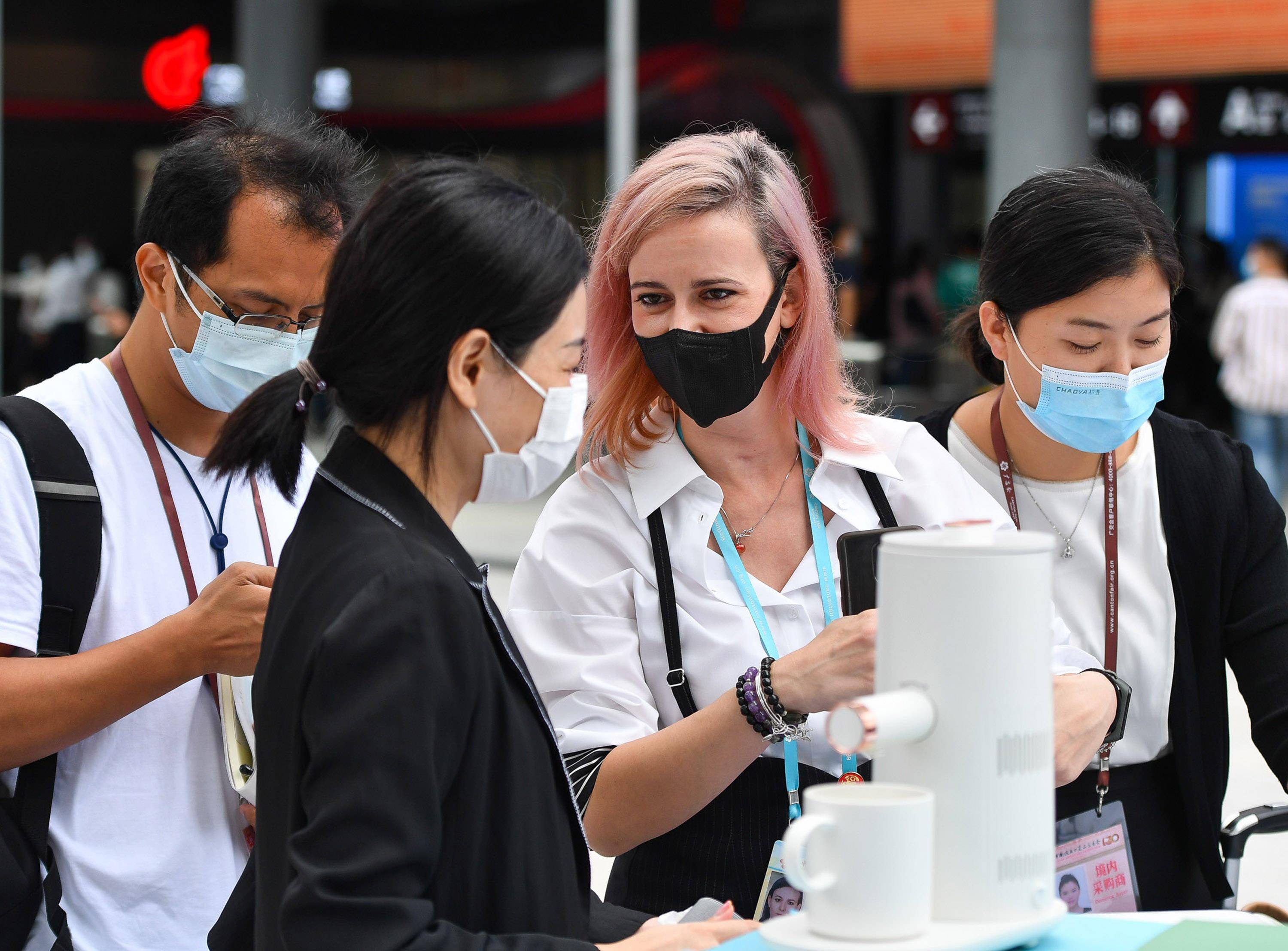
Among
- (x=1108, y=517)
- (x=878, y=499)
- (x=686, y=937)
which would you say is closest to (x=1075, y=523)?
(x=1108, y=517)

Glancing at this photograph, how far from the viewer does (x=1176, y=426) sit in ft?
8.09

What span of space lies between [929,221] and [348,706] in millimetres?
15332

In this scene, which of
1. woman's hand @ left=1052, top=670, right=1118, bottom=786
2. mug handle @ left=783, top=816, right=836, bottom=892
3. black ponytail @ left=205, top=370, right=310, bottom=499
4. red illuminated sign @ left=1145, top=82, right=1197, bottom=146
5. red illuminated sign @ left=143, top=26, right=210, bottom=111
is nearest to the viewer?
mug handle @ left=783, top=816, right=836, bottom=892

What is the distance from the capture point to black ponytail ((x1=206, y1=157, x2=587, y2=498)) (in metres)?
1.40

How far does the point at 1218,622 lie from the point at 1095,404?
40 cm

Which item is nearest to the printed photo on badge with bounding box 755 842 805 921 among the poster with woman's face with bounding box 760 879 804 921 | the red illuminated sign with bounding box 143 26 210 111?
the poster with woman's face with bounding box 760 879 804 921

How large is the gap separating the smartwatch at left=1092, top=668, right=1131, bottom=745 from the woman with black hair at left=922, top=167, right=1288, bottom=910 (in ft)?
0.80

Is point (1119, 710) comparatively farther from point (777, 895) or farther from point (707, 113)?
point (707, 113)

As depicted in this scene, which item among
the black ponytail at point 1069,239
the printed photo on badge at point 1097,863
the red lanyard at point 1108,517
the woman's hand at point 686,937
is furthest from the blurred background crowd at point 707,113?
the woman's hand at point 686,937

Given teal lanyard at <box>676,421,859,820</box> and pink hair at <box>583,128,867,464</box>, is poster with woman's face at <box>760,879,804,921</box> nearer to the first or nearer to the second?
teal lanyard at <box>676,421,859,820</box>

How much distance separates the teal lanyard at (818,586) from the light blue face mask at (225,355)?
0.61 m

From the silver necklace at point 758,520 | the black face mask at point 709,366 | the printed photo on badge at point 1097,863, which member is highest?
the black face mask at point 709,366

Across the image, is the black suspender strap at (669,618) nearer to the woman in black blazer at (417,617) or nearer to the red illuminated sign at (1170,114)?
the woman in black blazer at (417,617)

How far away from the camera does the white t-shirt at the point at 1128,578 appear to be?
7.47 ft
